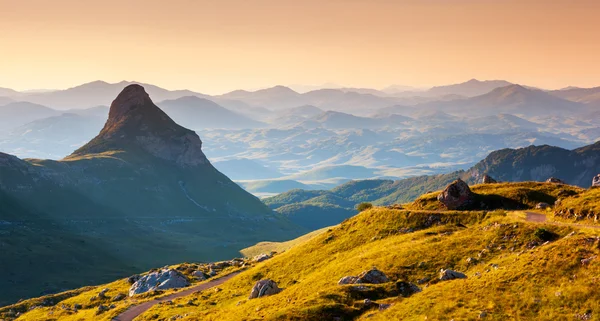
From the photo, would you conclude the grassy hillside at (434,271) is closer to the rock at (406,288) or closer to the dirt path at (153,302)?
the rock at (406,288)

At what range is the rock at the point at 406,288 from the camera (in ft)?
212

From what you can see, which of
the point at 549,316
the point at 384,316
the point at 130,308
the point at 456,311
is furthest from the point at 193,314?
the point at 549,316

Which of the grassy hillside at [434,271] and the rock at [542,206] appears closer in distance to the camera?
the grassy hillside at [434,271]

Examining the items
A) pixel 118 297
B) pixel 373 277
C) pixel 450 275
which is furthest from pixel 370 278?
pixel 118 297

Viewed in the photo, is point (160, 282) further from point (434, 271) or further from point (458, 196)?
point (434, 271)

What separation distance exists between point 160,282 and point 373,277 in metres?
70.5

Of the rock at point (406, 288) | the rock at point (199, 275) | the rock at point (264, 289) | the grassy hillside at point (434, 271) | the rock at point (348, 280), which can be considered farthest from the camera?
the rock at point (199, 275)

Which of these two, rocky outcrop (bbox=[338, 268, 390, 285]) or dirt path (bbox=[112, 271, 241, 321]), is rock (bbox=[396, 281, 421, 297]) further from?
dirt path (bbox=[112, 271, 241, 321])

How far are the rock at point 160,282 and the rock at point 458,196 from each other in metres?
60.9

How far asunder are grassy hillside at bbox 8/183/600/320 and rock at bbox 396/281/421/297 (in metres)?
0.16

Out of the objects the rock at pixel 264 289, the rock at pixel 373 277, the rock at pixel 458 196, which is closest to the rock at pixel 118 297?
the rock at pixel 264 289

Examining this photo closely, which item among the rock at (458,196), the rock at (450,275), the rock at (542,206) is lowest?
the rock at (450,275)

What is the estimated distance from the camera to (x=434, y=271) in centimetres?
7294

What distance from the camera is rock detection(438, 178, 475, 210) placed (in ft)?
343
